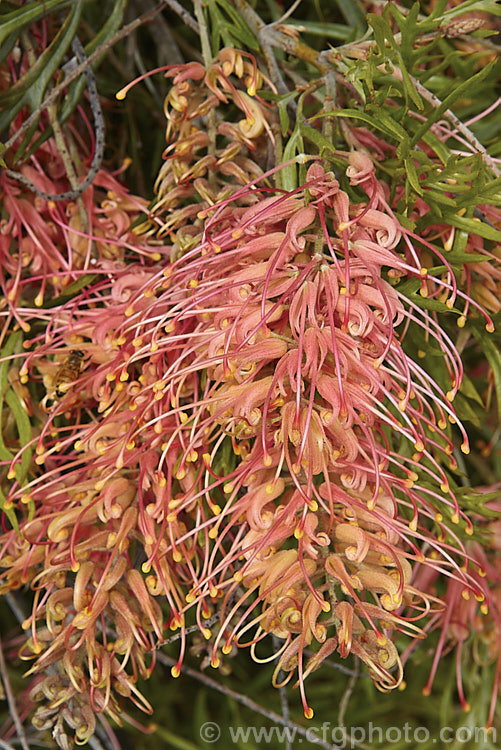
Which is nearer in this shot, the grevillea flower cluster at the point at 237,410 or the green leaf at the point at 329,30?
the grevillea flower cluster at the point at 237,410

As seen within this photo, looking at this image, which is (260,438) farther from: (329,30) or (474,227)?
(329,30)

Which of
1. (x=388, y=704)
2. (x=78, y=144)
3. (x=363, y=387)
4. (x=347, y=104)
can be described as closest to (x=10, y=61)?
(x=78, y=144)

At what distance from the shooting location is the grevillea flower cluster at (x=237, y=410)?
0.37 m

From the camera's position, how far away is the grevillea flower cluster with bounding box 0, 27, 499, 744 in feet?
1.22

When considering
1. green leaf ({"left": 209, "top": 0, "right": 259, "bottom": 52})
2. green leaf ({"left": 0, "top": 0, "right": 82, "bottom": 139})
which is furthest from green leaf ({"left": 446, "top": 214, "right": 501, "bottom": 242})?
green leaf ({"left": 0, "top": 0, "right": 82, "bottom": 139})

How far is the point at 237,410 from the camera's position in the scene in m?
0.37

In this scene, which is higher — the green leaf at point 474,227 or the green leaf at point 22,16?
the green leaf at point 22,16

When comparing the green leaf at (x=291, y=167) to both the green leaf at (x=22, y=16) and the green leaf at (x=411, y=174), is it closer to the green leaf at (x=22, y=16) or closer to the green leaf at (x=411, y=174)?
the green leaf at (x=411, y=174)

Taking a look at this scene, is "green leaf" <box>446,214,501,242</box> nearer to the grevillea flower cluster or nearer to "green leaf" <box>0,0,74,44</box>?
the grevillea flower cluster

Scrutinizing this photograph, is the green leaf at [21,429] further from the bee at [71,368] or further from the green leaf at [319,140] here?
the green leaf at [319,140]

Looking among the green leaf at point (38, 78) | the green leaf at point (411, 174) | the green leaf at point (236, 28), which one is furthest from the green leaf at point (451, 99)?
the green leaf at point (38, 78)

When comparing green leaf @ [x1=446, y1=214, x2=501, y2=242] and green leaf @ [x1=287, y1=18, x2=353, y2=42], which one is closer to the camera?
green leaf @ [x1=446, y1=214, x2=501, y2=242]

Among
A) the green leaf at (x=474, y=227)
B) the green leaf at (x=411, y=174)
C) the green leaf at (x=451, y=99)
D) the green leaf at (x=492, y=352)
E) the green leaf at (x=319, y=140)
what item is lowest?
the green leaf at (x=492, y=352)

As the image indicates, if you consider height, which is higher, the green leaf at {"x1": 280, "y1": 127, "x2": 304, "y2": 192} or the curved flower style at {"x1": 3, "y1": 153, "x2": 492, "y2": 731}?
the green leaf at {"x1": 280, "y1": 127, "x2": 304, "y2": 192}
